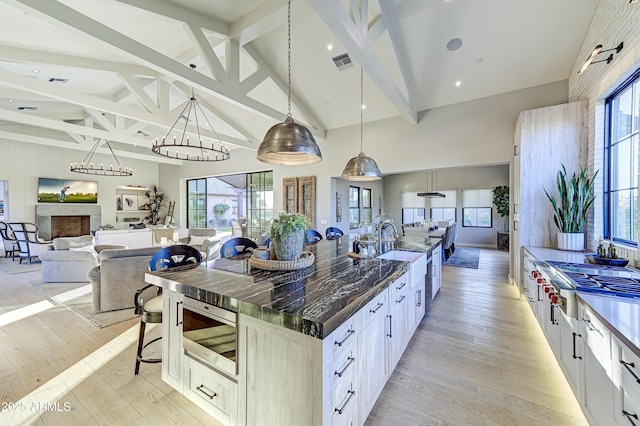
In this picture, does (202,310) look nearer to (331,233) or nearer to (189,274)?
(189,274)

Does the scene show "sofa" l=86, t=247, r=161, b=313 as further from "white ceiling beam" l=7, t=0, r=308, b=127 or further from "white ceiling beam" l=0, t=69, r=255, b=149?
"white ceiling beam" l=0, t=69, r=255, b=149

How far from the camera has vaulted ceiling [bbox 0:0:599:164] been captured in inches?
125

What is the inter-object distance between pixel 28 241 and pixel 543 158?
11333 millimetres

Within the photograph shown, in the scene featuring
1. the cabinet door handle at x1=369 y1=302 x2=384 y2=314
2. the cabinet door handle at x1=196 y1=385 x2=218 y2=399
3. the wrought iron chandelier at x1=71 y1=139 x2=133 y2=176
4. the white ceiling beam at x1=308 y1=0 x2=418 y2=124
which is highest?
the white ceiling beam at x1=308 y1=0 x2=418 y2=124

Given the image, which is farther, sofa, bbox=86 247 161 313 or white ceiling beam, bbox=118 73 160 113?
white ceiling beam, bbox=118 73 160 113

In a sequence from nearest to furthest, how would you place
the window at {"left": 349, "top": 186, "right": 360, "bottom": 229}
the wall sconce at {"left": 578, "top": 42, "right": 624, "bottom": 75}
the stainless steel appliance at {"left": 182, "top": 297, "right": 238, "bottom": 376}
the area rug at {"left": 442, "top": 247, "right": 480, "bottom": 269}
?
the stainless steel appliance at {"left": 182, "top": 297, "right": 238, "bottom": 376} → the wall sconce at {"left": 578, "top": 42, "right": 624, "bottom": 75} → the area rug at {"left": 442, "top": 247, "right": 480, "bottom": 269} → the window at {"left": 349, "top": 186, "right": 360, "bottom": 229}

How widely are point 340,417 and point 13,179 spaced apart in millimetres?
11878

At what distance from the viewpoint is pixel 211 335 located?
1.66 meters

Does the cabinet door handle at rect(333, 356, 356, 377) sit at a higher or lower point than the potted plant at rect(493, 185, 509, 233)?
lower

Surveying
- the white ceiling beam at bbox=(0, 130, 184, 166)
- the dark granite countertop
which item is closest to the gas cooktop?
the dark granite countertop

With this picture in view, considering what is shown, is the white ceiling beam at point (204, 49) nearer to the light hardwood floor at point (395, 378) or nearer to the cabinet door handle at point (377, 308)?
the light hardwood floor at point (395, 378)

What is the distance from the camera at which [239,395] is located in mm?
1516

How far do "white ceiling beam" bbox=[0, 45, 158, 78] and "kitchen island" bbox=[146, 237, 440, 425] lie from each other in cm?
432

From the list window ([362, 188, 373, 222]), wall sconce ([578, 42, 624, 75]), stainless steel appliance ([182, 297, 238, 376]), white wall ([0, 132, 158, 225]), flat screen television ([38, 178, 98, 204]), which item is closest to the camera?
stainless steel appliance ([182, 297, 238, 376])
